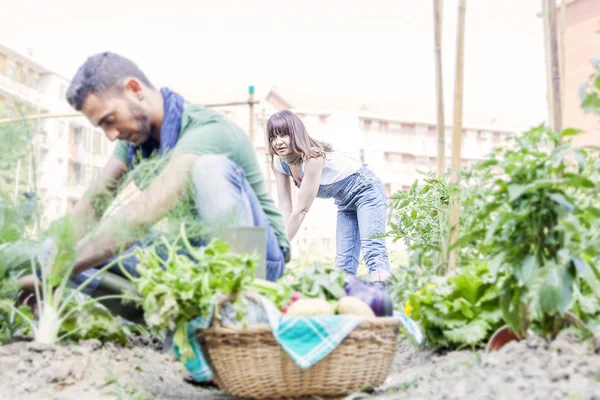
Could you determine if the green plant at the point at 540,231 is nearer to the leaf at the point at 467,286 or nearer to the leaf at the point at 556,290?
the leaf at the point at 556,290

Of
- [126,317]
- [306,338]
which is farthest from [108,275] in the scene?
[306,338]

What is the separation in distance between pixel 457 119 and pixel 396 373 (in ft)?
4.48

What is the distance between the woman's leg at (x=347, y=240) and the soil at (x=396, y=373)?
201 cm

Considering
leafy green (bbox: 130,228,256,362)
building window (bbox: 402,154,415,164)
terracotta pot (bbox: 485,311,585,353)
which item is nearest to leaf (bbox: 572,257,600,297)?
terracotta pot (bbox: 485,311,585,353)

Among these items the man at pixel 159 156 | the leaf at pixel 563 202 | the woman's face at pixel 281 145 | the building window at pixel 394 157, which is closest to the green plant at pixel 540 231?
the leaf at pixel 563 202

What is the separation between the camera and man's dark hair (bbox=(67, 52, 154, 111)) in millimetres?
2809

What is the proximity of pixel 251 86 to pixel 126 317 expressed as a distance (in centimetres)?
367

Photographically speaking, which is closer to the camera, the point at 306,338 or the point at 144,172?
the point at 306,338

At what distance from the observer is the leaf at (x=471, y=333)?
288 cm

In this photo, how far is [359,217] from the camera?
5.06 metres

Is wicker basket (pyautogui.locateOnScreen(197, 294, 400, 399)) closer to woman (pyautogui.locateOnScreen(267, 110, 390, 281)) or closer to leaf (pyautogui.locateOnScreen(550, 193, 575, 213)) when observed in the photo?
leaf (pyautogui.locateOnScreen(550, 193, 575, 213))

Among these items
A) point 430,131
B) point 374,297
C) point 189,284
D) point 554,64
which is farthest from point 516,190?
point 430,131

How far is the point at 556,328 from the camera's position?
2428 millimetres

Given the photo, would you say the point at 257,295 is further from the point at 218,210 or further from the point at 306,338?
the point at 218,210
